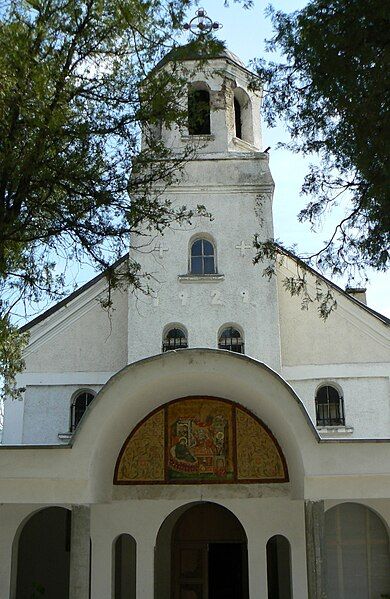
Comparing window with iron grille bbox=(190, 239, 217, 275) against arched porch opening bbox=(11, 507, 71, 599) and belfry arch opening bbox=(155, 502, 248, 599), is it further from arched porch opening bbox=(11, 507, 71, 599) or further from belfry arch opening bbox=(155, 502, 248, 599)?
arched porch opening bbox=(11, 507, 71, 599)

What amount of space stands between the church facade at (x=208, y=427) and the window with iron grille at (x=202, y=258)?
44 mm

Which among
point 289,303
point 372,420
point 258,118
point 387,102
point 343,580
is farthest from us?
point 258,118

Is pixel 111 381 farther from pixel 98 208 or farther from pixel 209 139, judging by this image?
pixel 209 139

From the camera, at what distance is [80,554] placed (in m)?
12.5

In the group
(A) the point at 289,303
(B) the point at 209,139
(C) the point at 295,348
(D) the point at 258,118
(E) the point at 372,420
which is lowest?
(E) the point at 372,420

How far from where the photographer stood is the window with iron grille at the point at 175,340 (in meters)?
16.2

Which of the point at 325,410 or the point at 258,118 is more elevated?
the point at 258,118

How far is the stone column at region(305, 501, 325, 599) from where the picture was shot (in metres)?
12.1

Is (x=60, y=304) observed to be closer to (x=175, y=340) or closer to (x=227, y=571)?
(x=175, y=340)

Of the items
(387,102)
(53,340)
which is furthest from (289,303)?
(387,102)

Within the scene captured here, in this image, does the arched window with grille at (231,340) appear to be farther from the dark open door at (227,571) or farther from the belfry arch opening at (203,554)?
the dark open door at (227,571)

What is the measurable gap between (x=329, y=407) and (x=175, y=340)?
141 inches

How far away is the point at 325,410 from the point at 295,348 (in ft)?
4.82

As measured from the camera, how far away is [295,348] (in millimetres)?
16750
